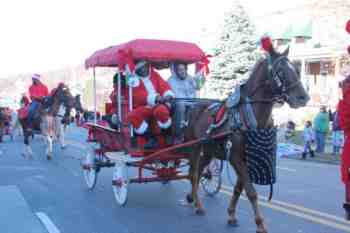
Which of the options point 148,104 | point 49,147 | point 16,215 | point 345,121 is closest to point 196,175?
point 148,104

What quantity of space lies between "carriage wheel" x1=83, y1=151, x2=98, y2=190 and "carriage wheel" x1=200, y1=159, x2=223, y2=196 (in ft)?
7.28

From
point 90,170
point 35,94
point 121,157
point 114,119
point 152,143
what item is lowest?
point 90,170

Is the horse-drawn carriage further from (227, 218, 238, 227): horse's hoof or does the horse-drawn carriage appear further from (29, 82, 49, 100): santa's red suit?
(29, 82, 49, 100): santa's red suit

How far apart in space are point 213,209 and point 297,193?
225 cm

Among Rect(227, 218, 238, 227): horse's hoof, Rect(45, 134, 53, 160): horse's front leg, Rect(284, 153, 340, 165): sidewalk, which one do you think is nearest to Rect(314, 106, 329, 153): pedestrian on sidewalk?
Rect(284, 153, 340, 165): sidewalk

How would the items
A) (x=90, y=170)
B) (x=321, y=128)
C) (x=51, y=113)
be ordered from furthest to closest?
(x=321, y=128), (x=51, y=113), (x=90, y=170)

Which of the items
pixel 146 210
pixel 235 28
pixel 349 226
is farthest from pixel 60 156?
pixel 235 28

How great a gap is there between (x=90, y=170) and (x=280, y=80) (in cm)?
508

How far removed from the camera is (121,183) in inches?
327

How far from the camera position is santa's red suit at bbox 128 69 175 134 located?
806 cm

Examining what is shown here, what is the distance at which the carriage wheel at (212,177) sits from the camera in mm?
9008

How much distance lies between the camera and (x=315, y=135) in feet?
61.2

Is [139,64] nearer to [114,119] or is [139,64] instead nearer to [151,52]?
[151,52]

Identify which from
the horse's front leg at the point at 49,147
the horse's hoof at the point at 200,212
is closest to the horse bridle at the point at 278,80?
the horse's hoof at the point at 200,212
